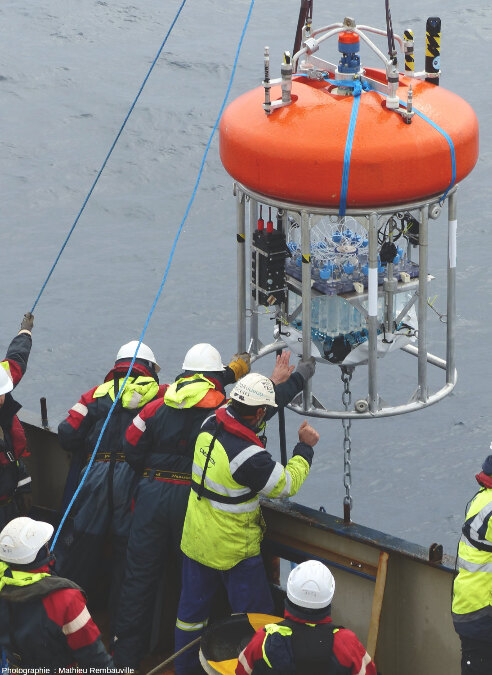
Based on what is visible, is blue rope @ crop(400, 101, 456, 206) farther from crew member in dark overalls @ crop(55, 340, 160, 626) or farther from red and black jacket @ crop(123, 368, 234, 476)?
crew member in dark overalls @ crop(55, 340, 160, 626)

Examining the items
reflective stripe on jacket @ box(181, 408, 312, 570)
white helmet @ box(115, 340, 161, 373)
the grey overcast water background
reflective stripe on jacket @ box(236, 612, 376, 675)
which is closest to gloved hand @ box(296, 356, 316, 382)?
reflective stripe on jacket @ box(181, 408, 312, 570)

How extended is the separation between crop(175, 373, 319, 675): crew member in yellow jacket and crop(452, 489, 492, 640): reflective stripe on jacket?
1.03 metres

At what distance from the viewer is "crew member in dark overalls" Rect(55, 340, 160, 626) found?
287 inches

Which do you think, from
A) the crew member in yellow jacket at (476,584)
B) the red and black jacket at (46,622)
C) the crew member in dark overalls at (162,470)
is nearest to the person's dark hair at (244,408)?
the crew member in dark overalls at (162,470)

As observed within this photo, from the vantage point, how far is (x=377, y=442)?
1475 cm

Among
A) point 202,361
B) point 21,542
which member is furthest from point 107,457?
point 21,542

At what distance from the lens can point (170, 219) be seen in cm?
1842

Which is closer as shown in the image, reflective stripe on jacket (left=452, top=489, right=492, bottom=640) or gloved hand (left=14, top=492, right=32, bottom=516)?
reflective stripe on jacket (left=452, top=489, right=492, bottom=640)

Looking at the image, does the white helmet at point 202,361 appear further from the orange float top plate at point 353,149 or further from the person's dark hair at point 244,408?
the orange float top plate at point 353,149

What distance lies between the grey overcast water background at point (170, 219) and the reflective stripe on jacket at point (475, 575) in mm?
7221

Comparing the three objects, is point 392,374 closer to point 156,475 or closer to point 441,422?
point 441,422

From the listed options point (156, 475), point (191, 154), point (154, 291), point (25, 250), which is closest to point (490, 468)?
point (156, 475)

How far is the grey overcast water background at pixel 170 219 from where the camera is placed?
47.6 feet

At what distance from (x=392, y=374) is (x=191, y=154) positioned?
20.7 ft
